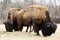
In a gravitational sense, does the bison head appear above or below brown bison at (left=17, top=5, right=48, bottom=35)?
below

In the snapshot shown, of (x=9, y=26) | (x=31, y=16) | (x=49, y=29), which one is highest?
(x=31, y=16)

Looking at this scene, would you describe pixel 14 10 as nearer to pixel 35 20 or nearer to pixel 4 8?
pixel 35 20

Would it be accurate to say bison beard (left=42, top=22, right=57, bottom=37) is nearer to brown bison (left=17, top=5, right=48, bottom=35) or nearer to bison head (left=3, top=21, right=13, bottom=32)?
brown bison (left=17, top=5, right=48, bottom=35)

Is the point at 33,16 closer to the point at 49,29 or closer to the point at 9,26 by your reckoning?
the point at 49,29

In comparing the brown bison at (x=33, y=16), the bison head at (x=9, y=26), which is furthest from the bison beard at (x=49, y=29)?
the bison head at (x=9, y=26)

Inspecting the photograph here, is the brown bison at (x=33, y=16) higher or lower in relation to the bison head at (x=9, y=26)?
higher

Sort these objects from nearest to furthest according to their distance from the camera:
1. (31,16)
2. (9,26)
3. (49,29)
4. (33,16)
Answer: (49,29)
(33,16)
(31,16)
(9,26)

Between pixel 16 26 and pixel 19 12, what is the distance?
1.10m

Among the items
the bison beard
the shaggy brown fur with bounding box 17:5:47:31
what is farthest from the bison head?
the bison beard

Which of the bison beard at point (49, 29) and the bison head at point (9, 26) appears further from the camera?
the bison head at point (9, 26)

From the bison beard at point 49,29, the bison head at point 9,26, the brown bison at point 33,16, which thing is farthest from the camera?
the bison head at point 9,26

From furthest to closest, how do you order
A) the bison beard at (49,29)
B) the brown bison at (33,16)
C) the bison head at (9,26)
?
the bison head at (9,26)
the brown bison at (33,16)
the bison beard at (49,29)

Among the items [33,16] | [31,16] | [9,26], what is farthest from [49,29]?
[9,26]

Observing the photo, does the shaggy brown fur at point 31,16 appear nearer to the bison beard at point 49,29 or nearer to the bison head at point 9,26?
the bison beard at point 49,29
